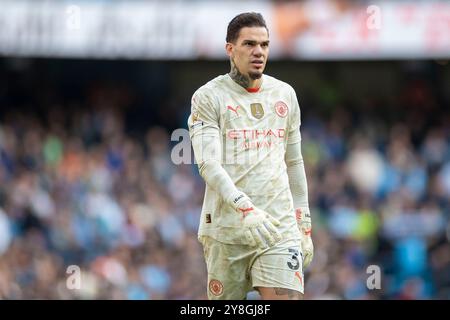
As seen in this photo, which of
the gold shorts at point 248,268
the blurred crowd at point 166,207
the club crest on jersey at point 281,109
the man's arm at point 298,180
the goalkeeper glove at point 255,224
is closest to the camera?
the goalkeeper glove at point 255,224

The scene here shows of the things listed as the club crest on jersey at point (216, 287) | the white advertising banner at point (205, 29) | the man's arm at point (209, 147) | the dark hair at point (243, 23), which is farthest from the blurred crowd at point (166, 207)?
the dark hair at point (243, 23)

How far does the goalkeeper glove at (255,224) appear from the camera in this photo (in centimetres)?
736

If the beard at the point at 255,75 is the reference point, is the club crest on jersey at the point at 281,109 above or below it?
below

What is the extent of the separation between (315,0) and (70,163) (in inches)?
214

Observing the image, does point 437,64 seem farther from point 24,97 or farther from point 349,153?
point 24,97

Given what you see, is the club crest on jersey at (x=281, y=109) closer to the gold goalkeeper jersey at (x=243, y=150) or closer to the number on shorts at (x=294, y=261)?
the gold goalkeeper jersey at (x=243, y=150)

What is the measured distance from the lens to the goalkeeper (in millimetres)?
7641

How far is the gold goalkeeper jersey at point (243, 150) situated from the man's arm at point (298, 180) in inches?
6.3

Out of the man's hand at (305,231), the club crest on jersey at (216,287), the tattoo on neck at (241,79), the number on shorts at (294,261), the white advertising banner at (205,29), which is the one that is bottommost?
the club crest on jersey at (216,287)

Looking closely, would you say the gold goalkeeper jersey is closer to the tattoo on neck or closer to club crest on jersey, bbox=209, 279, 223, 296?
the tattoo on neck

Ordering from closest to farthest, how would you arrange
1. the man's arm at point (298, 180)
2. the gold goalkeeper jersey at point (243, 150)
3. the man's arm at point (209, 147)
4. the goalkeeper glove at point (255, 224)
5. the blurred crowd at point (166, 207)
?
1. the goalkeeper glove at point (255, 224)
2. the man's arm at point (209, 147)
3. the gold goalkeeper jersey at point (243, 150)
4. the man's arm at point (298, 180)
5. the blurred crowd at point (166, 207)

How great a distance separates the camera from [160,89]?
23.8 m
